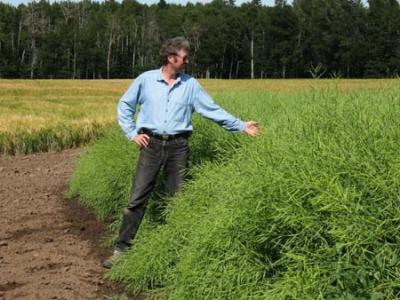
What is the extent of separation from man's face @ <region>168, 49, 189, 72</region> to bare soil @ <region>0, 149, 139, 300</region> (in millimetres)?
1874

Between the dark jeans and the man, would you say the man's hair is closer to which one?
the man

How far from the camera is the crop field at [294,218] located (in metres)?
3.13

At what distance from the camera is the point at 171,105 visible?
5152mm

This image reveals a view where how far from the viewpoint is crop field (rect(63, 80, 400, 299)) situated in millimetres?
3131

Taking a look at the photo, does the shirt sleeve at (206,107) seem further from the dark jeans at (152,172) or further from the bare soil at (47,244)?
the bare soil at (47,244)

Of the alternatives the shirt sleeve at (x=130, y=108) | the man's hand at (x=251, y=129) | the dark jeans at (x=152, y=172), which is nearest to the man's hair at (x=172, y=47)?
the shirt sleeve at (x=130, y=108)

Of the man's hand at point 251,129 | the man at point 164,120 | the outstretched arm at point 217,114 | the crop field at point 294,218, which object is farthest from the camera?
the man at point 164,120

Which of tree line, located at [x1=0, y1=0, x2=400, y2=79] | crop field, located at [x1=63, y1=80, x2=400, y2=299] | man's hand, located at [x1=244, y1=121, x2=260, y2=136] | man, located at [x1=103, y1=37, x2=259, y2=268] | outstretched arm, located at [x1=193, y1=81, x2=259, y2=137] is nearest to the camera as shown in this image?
crop field, located at [x1=63, y1=80, x2=400, y2=299]

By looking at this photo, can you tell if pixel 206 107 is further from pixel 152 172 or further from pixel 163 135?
pixel 152 172

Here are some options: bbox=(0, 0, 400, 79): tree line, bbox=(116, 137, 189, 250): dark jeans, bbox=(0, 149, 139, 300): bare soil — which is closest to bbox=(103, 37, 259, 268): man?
bbox=(116, 137, 189, 250): dark jeans

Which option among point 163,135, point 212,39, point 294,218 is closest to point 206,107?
point 163,135

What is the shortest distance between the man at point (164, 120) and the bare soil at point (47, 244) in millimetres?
600

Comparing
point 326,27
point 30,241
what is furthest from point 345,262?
point 326,27

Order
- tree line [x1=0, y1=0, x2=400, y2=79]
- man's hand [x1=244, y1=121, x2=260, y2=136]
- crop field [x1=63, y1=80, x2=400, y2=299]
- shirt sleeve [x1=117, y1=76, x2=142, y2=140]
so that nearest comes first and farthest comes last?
1. crop field [x1=63, y1=80, x2=400, y2=299]
2. man's hand [x1=244, y1=121, x2=260, y2=136]
3. shirt sleeve [x1=117, y1=76, x2=142, y2=140]
4. tree line [x1=0, y1=0, x2=400, y2=79]
